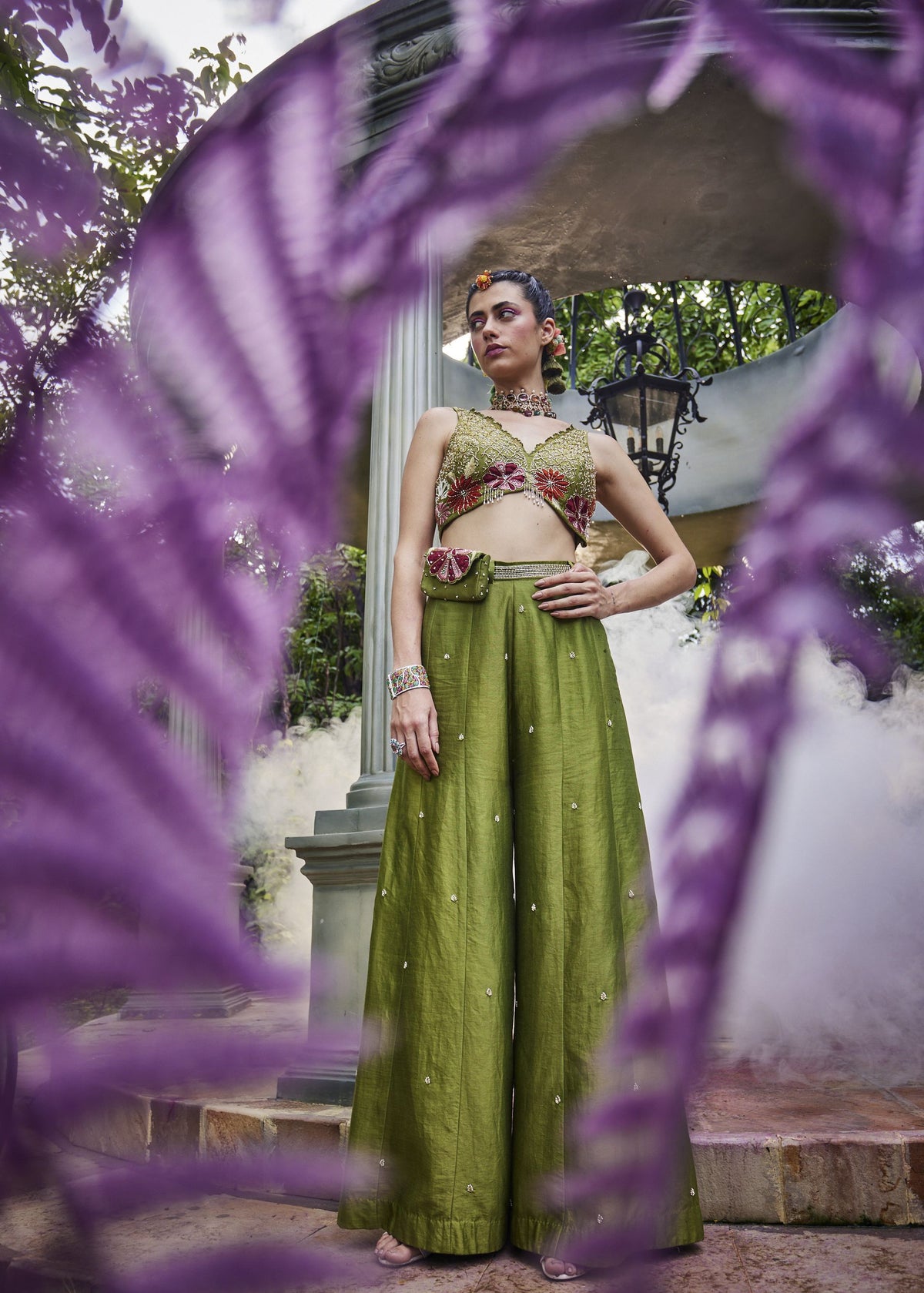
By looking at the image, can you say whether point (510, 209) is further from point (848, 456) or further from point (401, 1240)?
point (401, 1240)

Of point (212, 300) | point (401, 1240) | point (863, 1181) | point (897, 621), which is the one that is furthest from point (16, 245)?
point (863, 1181)

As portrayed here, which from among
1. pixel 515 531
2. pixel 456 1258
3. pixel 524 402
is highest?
pixel 524 402

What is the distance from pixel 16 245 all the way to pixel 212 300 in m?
0.03

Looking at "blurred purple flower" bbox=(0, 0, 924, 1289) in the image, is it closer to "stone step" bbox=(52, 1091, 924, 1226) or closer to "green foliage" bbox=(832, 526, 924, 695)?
"green foliage" bbox=(832, 526, 924, 695)

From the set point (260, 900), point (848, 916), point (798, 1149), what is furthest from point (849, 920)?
point (260, 900)

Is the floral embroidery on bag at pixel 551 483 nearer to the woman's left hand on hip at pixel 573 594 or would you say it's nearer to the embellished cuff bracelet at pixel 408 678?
the woman's left hand on hip at pixel 573 594

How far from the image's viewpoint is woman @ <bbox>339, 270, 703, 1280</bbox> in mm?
884

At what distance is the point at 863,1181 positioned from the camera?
1022 mm

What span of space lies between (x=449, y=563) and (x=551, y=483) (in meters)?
0.14

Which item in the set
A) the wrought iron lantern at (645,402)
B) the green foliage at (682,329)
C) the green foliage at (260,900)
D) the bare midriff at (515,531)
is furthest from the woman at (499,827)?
the green foliage at (682,329)

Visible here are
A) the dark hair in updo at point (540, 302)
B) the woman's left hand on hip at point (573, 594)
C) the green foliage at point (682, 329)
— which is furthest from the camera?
the green foliage at point (682, 329)

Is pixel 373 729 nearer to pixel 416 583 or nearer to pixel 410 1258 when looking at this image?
pixel 416 583

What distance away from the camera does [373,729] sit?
5.65 ft

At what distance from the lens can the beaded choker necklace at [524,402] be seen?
98 centimetres
